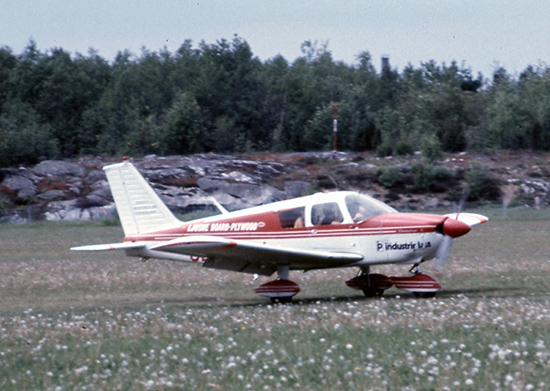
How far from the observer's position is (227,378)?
22.4 ft

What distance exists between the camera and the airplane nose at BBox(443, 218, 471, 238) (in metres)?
12.3

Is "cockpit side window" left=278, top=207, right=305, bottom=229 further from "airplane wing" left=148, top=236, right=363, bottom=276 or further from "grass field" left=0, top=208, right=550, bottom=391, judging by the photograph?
"grass field" left=0, top=208, right=550, bottom=391

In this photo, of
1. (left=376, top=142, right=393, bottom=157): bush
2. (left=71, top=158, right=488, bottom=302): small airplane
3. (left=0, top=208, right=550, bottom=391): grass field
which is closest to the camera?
(left=0, top=208, right=550, bottom=391): grass field

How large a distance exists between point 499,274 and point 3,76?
270ft

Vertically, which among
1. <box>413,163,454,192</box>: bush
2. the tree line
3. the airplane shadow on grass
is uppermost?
the tree line

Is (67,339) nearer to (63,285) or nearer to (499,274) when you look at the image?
(63,285)

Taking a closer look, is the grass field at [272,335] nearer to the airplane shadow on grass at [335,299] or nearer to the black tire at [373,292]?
the airplane shadow on grass at [335,299]

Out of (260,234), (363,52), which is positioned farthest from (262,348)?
(363,52)

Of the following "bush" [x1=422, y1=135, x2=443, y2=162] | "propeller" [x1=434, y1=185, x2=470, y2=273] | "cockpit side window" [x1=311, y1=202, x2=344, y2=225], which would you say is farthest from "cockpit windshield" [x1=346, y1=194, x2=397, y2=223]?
"bush" [x1=422, y1=135, x2=443, y2=162]

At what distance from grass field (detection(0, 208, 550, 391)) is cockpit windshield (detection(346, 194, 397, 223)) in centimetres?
151

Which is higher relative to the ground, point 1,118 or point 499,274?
point 1,118

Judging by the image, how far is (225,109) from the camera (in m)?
78.1

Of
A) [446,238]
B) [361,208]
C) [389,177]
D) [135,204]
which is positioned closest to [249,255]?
[361,208]

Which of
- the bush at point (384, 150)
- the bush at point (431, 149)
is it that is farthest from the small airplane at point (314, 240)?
the bush at point (384, 150)
